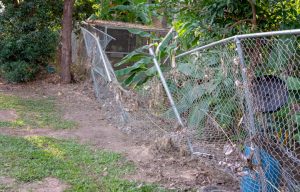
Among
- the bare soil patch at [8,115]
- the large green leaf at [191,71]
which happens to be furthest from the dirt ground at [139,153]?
the large green leaf at [191,71]

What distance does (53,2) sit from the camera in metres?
12.0

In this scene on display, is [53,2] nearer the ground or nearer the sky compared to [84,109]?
nearer the sky

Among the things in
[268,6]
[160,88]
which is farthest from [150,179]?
[268,6]

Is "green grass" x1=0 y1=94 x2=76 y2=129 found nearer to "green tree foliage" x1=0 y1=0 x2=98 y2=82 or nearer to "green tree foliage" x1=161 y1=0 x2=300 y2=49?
"green tree foliage" x1=0 y1=0 x2=98 y2=82

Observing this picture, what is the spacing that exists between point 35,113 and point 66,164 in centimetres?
315

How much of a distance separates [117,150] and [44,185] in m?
1.58

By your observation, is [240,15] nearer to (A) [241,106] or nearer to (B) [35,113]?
(A) [241,106]

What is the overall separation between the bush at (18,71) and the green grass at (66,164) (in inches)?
217

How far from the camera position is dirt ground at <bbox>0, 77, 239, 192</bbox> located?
181 inches

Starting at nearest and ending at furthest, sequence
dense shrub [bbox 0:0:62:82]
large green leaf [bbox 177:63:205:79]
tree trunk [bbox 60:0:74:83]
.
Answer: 1. large green leaf [bbox 177:63:205:79]
2. dense shrub [bbox 0:0:62:82]
3. tree trunk [bbox 60:0:74:83]

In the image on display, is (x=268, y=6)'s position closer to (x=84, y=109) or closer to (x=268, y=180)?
(x=268, y=180)

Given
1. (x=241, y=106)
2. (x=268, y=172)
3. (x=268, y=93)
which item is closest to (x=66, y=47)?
(x=241, y=106)

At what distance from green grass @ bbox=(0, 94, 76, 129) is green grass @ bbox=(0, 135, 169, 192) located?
0.93 m

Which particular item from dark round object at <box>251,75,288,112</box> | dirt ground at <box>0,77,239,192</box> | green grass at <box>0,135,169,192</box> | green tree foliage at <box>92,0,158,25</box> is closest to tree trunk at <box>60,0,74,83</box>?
green tree foliage at <box>92,0,158,25</box>
